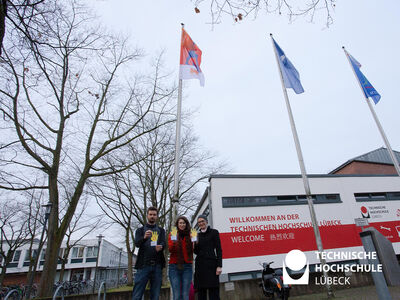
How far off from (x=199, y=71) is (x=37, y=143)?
7069 mm

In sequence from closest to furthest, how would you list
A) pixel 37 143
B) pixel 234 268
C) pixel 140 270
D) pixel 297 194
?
1. pixel 140 270
2. pixel 37 143
3. pixel 234 268
4. pixel 297 194

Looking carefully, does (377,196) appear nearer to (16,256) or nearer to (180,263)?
(180,263)

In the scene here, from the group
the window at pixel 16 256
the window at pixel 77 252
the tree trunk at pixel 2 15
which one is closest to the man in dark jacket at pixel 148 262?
the tree trunk at pixel 2 15

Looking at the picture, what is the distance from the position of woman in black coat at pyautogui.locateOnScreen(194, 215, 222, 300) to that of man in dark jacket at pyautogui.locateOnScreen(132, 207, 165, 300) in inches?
27.6

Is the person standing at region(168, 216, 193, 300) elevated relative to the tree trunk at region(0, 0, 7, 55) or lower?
lower

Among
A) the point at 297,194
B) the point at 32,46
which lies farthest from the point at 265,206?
the point at 32,46

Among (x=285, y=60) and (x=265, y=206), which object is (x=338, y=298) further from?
(x=285, y=60)

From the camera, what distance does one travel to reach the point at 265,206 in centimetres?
1341

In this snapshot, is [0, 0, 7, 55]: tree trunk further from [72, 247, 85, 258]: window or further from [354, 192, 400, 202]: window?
[72, 247, 85, 258]: window

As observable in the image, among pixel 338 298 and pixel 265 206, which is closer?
pixel 338 298

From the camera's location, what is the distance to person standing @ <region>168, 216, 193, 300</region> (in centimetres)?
428

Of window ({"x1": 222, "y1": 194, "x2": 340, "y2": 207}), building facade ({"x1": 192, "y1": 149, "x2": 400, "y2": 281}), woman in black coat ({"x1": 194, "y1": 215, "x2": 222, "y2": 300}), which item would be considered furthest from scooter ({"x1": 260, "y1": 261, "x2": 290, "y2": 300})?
window ({"x1": 222, "y1": 194, "x2": 340, "y2": 207})

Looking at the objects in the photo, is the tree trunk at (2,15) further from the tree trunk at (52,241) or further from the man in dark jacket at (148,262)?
the tree trunk at (52,241)

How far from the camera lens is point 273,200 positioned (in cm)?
1378
